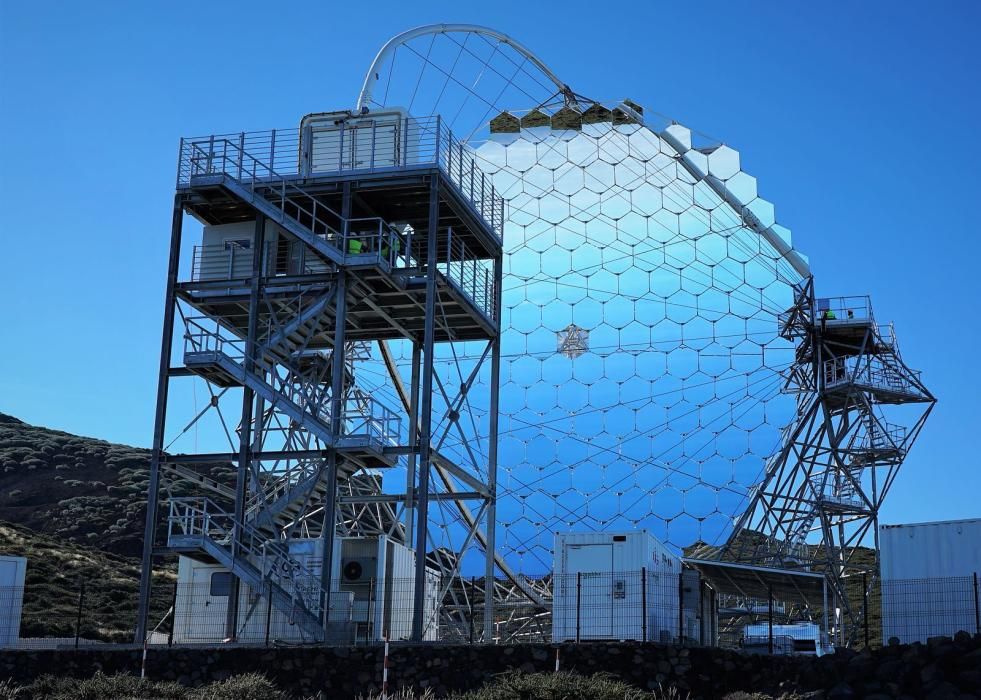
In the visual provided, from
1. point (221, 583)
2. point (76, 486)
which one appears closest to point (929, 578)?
point (221, 583)

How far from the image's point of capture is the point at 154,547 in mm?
37844

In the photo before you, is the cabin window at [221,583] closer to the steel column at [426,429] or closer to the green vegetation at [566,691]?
the steel column at [426,429]

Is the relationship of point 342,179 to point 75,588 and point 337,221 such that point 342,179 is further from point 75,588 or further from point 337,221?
point 75,588

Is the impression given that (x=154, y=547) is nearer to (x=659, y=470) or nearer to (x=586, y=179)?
(x=659, y=470)

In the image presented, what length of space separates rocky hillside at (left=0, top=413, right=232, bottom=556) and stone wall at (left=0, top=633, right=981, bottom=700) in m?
41.5

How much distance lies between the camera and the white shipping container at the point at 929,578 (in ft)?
102

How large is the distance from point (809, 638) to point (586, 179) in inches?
675

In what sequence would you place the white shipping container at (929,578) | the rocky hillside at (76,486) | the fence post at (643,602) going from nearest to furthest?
the fence post at (643,602), the white shipping container at (929,578), the rocky hillside at (76,486)

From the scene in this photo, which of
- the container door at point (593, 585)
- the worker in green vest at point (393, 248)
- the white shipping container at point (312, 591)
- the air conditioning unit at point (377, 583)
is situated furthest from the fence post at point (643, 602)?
the worker in green vest at point (393, 248)

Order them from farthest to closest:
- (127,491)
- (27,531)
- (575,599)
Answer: (127,491), (27,531), (575,599)

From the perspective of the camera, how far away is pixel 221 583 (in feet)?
126

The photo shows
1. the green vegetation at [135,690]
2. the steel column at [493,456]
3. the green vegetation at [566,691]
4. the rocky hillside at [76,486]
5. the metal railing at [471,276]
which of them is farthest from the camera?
the rocky hillside at [76,486]

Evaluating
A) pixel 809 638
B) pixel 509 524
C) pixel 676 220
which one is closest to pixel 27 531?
pixel 509 524

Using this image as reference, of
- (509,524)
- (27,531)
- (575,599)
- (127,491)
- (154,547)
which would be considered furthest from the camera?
(127,491)
